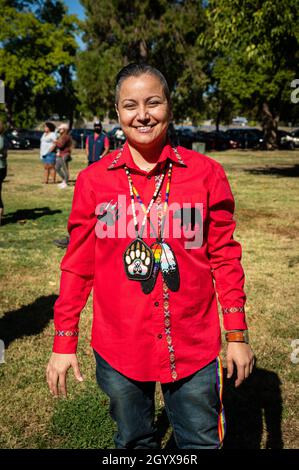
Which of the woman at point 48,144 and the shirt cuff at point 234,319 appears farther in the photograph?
the woman at point 48,144

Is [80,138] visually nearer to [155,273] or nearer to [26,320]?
[26,320]

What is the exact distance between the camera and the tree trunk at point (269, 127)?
132ft

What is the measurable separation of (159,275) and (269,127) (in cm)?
4072

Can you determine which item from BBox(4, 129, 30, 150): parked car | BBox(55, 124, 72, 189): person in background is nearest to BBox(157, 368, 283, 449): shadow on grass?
BBox(55, 124, 72, 189): person in background

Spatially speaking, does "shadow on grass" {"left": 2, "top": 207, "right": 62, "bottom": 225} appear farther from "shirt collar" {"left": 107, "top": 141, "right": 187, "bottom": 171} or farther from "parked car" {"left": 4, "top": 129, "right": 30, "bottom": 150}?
"parked car" {"left": 4, "top": 129, "right": 30, "bottom": 150}

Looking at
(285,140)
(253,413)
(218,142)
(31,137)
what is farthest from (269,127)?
(253,413)

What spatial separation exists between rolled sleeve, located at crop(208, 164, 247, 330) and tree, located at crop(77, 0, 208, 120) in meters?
32.0

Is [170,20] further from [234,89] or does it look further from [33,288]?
[33,288]

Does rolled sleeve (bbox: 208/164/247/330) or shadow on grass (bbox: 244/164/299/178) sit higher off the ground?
rolled sleeve (bbox: 208/164/247/330)

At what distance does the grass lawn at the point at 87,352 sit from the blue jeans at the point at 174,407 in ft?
1.38

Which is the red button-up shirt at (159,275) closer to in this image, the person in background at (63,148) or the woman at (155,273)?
the woman at (155,273)

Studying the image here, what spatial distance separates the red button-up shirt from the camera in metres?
2.13

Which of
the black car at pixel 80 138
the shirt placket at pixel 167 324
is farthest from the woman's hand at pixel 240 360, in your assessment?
the black car at pixel 80 138

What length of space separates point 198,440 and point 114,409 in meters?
0.41
